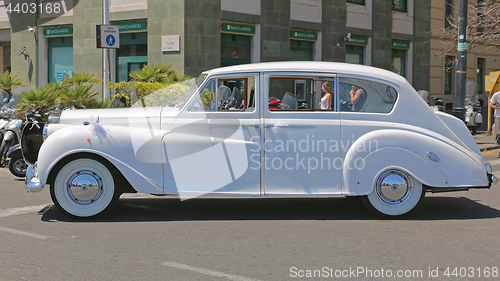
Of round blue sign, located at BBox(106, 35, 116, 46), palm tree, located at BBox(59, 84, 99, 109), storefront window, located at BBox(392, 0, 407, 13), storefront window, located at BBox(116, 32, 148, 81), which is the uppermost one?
storefront window, located at BBox(392, 0, 407, 13)

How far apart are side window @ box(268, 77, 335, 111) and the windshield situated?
868mm

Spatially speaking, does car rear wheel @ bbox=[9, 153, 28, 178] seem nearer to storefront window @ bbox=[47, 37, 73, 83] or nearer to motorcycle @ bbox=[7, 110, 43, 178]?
motorcycle @ bbox=[7, 110, 43, 178]

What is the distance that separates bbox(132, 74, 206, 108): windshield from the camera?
650cm

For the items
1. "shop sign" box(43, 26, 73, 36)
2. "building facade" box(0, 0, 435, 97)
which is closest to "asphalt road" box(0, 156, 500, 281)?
"building facade" box(0, 0, 435, 97)

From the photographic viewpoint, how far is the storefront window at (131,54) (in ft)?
62.7

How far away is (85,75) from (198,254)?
8222 mm

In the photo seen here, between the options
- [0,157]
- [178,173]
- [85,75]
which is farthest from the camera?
[85,75]

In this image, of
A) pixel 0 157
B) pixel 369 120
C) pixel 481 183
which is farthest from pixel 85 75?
pixel 481 183

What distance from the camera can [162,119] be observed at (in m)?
6.29

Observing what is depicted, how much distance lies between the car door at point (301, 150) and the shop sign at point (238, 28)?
43.3 ft

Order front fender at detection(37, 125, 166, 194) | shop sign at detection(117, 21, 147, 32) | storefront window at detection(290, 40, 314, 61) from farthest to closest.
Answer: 1. storefront window at detection(290, 40, 314, 61)
2. shop sign at detection(117, 21, 147, 32)
3. front fender at detection(37, 125, 166, 194)

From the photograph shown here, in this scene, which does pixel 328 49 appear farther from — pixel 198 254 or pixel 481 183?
pixel 198 254

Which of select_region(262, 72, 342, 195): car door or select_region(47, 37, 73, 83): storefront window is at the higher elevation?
select_region(47, 37, 73, 83): storefront window

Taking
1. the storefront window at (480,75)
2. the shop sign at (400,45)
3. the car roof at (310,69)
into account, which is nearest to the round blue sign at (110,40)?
the car roof at (310,69)
